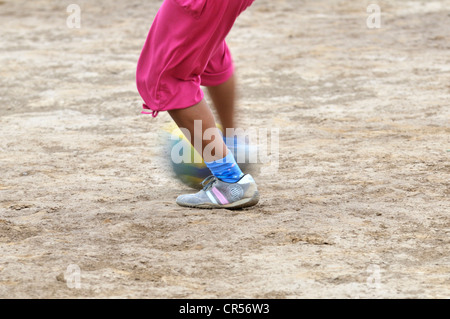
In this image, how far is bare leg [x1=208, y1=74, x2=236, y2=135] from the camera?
3.67m

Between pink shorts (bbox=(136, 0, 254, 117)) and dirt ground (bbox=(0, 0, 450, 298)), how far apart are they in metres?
0.54

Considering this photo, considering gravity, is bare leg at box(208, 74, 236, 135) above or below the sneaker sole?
above

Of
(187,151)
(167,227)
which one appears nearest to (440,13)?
(187,151)

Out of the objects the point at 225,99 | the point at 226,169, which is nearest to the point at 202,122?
the point at 226,169

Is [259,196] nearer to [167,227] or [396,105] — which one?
[167,227]

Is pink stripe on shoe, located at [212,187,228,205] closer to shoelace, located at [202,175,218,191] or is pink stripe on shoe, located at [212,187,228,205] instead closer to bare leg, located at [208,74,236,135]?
shoelace, located at [202,175,218,191]

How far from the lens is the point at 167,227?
3.22 m

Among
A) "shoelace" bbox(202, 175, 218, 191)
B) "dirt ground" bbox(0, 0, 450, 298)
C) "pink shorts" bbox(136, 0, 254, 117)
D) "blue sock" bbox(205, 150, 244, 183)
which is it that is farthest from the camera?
"shoelace" bbox(202, 175, 218, 191)

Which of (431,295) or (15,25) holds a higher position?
(431,295)

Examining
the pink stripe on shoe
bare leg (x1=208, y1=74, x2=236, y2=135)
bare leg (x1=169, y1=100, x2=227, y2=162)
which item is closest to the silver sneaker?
the pink stripe on shoe

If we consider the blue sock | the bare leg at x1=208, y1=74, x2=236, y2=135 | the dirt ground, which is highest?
the bare leg at x1=208, y1=74, x2=236, y2=135

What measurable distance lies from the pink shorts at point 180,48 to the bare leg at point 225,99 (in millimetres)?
439
